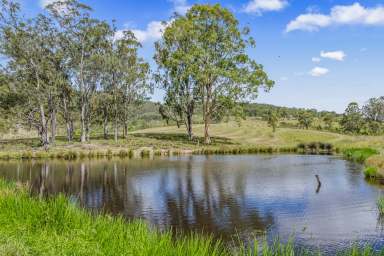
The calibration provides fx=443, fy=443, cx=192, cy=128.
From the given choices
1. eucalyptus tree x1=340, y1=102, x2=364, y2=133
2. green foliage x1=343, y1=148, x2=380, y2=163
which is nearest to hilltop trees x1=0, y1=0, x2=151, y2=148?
green foliage x1=343, y1=148, x2=380, y2=163

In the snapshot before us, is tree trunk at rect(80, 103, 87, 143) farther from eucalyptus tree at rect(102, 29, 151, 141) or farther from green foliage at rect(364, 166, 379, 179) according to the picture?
green foliage at rect(364, 166, 379, 179)

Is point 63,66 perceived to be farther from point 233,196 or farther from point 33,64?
point 233,196

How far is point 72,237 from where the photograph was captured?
1391 centimetres

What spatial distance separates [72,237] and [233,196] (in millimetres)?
20190

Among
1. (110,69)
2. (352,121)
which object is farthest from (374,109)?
(110,69)

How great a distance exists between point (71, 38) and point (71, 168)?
1380 inches

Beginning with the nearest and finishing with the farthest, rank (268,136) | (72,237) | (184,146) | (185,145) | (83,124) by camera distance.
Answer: (72,237)
(83,124)
(184,146)
(185,145)
(268,136)

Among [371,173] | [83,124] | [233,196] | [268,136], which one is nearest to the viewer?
[233,196]

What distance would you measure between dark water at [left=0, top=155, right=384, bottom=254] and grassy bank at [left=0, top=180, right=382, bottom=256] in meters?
5.02

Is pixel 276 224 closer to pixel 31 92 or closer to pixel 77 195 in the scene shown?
pixel 77 195

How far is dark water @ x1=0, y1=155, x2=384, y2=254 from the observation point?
22.7 metres

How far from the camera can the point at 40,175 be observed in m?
45.1

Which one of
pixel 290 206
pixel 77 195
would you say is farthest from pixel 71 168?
pixel 290 206

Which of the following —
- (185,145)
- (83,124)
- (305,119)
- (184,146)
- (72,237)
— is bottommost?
(184,146)
